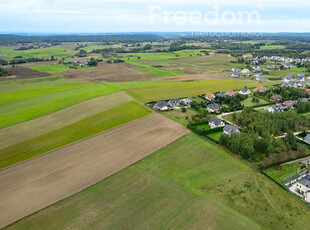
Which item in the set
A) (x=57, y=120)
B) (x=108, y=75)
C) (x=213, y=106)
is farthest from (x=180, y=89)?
(x=57, y=120)

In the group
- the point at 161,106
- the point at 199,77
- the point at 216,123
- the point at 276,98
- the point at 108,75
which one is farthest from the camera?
the point at 108,75

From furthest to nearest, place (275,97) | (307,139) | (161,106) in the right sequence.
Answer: (275,97), (161,106), (307,139)

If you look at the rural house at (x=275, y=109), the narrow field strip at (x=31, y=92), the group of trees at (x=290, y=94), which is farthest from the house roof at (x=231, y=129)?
the narrow field strip at (x=31, y=92)

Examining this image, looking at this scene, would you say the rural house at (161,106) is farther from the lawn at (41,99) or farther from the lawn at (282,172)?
the lawn at (282,172)

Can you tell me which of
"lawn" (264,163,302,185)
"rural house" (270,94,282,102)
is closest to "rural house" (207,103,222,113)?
"rural house" (270,94,282,102)

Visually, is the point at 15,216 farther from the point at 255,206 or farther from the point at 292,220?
the point at 292,220

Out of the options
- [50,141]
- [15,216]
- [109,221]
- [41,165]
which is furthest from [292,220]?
[50,141]

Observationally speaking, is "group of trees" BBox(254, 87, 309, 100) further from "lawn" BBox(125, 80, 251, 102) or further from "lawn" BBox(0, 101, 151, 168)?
"lawn" BBox(0, 101, 151, 168)

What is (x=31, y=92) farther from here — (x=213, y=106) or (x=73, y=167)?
(x=213, y=106)
